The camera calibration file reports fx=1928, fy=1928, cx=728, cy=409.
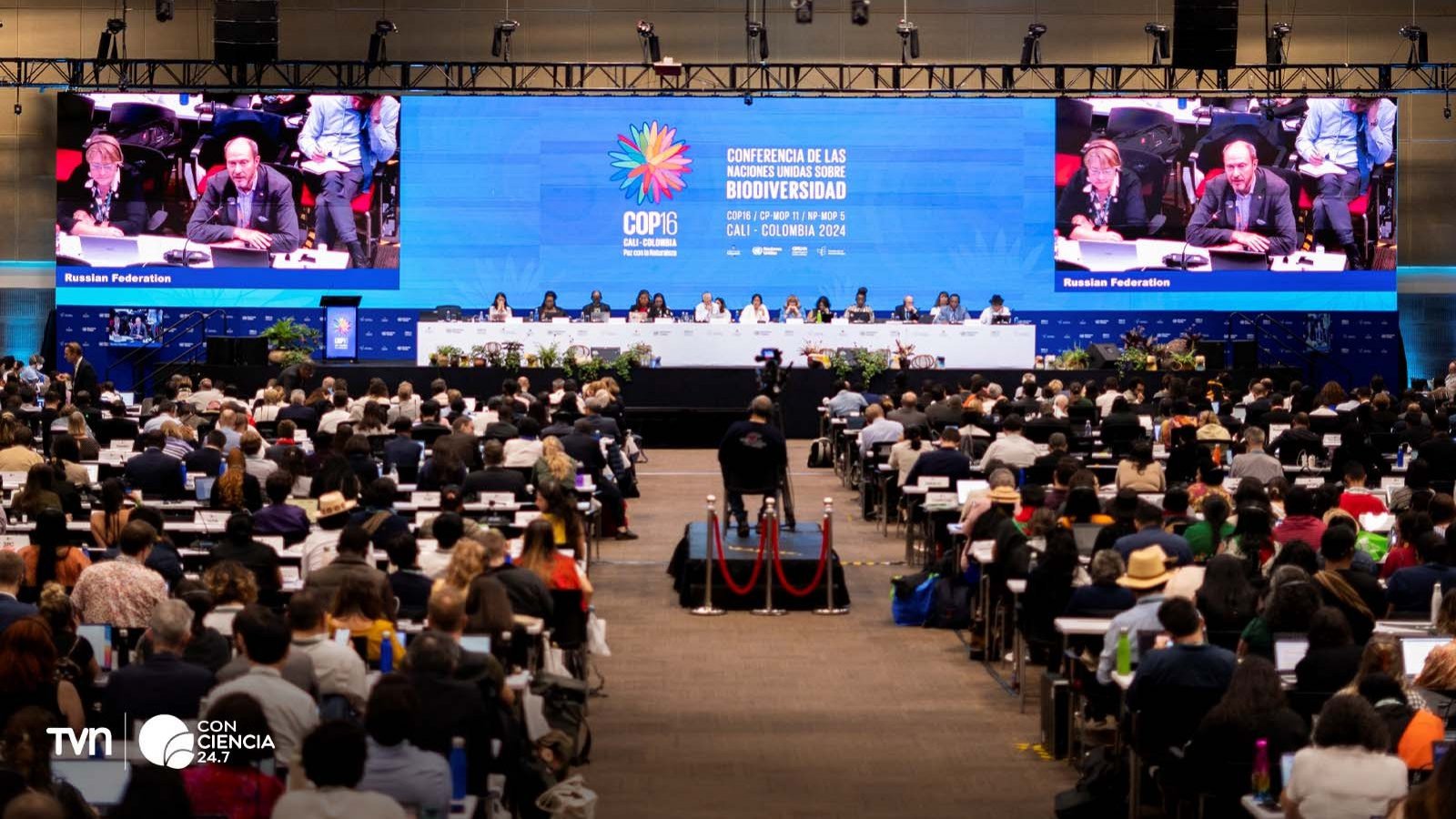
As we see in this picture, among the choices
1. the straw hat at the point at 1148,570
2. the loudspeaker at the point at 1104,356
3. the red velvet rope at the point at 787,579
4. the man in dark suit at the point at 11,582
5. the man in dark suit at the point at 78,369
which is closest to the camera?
the man in dark suit at the point at 11,582

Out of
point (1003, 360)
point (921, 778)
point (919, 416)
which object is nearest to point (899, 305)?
point (1003, 360)

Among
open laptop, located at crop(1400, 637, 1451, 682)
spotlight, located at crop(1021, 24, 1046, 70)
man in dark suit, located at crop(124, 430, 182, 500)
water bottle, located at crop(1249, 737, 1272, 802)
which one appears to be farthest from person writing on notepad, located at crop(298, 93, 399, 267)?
water bottle, located at crop(1249, 737, 1272, 802)

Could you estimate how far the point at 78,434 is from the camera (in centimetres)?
1545

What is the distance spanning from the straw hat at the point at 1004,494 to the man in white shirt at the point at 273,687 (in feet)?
21.1

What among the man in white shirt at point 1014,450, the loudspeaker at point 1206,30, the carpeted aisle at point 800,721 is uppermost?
the loudspeaker at point 1206,30

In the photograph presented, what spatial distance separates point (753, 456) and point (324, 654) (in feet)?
24.2

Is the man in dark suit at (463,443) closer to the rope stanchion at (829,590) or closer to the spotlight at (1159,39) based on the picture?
the rope stanchion at (829,590)

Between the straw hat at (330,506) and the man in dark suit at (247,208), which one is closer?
the straw hat at (330,506)

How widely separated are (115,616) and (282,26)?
75.3ft

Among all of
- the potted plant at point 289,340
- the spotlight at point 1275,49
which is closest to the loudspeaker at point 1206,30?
the spotlight at point 1275,49

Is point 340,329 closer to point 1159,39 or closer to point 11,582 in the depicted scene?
point 1159,39

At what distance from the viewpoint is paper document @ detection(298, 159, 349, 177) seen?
94.6 feet

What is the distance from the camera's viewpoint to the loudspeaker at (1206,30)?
24438 mm

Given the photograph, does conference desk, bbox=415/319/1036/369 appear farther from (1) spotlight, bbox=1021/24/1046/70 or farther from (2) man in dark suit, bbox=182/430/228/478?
(2) man in dark suit, bbox=182/430/228/478
